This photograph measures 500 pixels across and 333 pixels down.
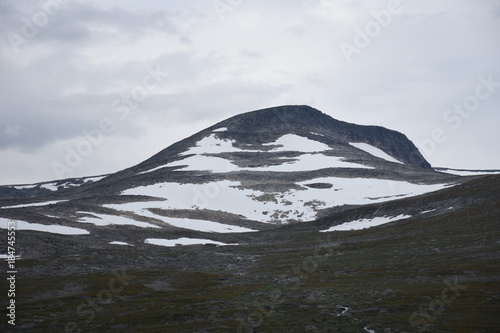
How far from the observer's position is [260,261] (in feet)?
297

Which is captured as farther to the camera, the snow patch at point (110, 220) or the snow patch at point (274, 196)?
the snow patch at point (274, 196)

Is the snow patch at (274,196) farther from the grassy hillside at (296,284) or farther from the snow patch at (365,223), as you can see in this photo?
the grassy hillside at (296,284)

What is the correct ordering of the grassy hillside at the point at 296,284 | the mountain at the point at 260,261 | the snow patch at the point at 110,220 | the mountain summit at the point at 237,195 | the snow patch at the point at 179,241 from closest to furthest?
1. the grassy hillside at the point at 296,284
2. the mountain at the point at 260,261
3. the snow patch at the point at 179,241
4. the snow patch at the point at 110,220
5. the mountain summit at the point at 237,195

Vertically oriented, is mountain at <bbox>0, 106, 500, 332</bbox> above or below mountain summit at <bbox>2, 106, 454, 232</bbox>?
below

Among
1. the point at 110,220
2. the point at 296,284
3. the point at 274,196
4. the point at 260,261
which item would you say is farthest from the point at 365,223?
the point at 296,284

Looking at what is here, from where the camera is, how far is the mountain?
158 ft

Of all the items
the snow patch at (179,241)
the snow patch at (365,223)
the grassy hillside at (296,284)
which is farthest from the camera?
the snow patch at (365,223)

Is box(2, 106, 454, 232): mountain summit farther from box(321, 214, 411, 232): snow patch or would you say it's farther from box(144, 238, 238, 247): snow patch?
box(321, 214, 411, 232): snow patch

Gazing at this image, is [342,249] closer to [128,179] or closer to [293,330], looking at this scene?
[293,330]

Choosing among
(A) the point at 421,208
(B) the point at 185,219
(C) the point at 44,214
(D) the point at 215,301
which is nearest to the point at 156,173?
(B) the point at 185,219

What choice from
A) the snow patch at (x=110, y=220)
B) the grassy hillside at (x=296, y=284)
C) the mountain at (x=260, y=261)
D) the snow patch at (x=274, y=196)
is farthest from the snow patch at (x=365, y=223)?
the snow patch at (x=110, y=220)

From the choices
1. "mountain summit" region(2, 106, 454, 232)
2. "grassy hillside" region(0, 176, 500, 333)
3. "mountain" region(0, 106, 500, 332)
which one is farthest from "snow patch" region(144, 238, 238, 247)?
"mountain summit" region(2, 106, 454, 232)

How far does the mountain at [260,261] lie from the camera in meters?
48.2

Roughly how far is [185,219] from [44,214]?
115 ft
